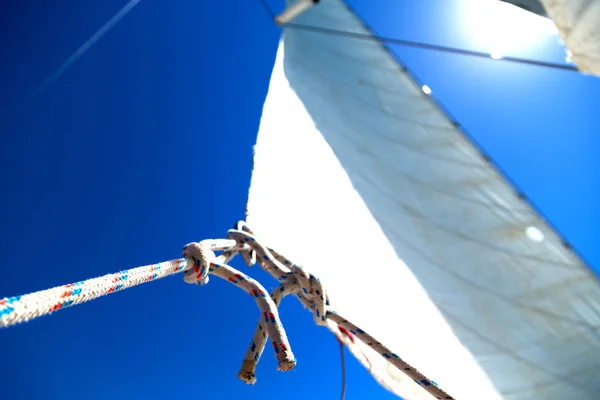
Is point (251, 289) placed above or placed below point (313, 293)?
above

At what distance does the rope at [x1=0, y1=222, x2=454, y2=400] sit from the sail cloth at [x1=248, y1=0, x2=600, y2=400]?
305mm

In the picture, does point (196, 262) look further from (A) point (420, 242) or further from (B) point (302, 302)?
(A) point (420, 242)

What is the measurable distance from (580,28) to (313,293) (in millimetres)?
1377

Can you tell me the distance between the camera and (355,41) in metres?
3.82

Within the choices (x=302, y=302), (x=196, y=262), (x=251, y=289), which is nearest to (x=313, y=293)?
(x=302, y=302)

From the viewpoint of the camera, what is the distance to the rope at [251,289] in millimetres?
993

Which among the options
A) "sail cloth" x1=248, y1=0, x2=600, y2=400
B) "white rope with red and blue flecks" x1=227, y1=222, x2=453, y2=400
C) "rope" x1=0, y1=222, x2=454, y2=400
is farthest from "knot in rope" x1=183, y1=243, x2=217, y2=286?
"sail cloth" x1=248, y1=0, x2=600, y2=400

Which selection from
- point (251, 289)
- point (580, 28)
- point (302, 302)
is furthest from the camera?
point (302, 302)

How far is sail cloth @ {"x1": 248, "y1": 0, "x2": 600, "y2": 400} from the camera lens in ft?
6.51

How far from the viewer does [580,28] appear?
1.22 metres

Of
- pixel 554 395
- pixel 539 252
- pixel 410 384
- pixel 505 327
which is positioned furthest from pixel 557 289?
pixel 410 384

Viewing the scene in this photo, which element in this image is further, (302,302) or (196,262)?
(302,302)

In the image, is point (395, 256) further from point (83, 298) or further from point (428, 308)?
point (83, 298)

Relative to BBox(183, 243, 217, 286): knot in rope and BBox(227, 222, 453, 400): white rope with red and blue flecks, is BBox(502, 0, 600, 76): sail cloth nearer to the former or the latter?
BBox(227, 222, 453, 400): white rope with red and blue flecks
